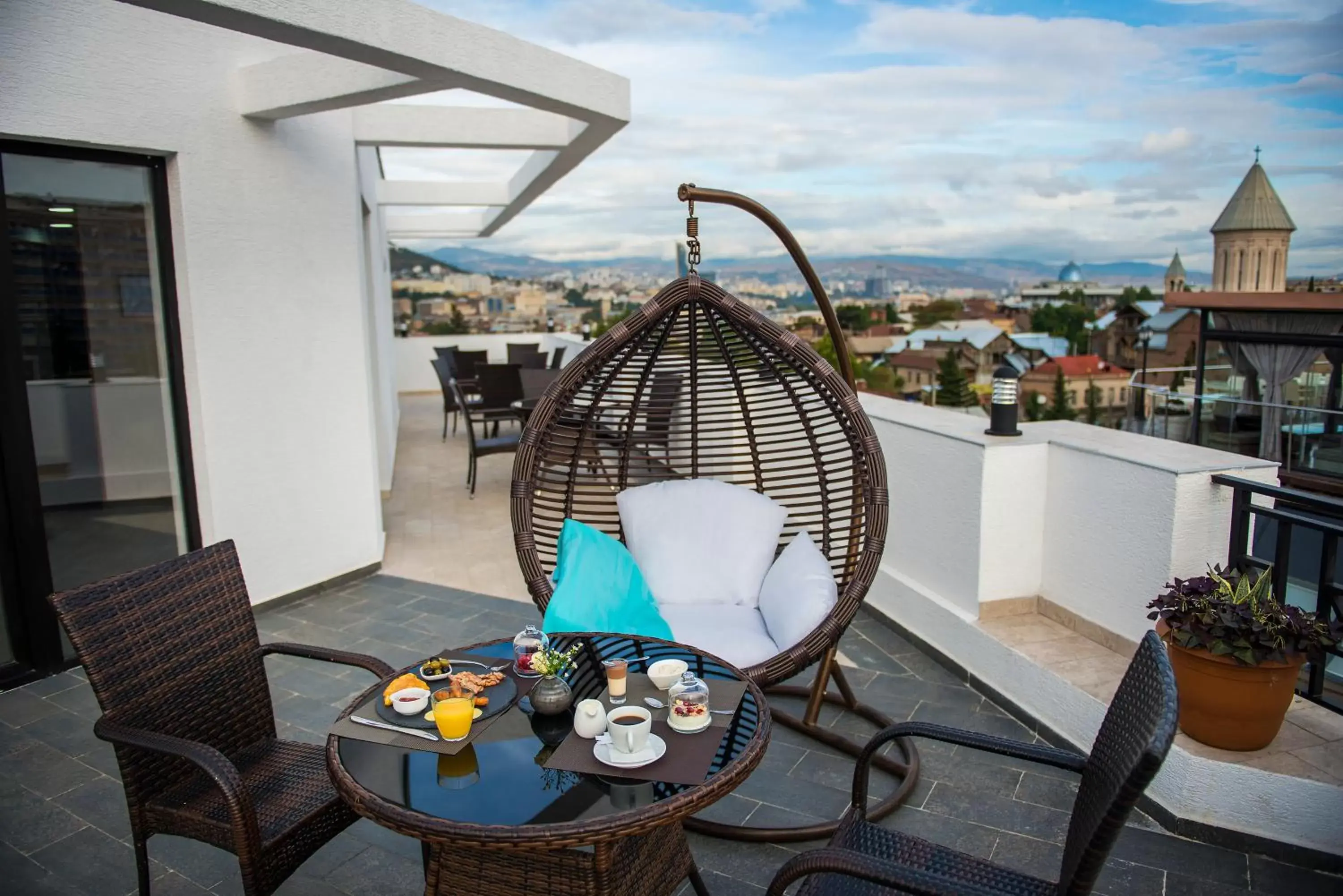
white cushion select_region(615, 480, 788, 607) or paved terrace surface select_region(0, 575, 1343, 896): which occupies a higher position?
white cushion select_region(615, 480, 788, 607)

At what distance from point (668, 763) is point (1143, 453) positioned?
221 centimetres

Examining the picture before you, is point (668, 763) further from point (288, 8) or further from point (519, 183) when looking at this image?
point (519, 183)

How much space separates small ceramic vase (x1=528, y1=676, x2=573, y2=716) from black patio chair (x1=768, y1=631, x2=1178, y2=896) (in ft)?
2.02

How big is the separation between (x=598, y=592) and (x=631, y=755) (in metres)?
1.21

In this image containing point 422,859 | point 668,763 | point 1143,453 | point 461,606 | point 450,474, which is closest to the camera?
point 668,763

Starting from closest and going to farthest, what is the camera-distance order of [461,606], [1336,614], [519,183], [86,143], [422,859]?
[422,859] → [1336,614] → [86,143] → [461,606] → [519,183]

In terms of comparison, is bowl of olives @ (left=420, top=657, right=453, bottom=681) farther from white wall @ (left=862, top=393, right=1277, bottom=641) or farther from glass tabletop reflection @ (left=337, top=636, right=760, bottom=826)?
white wall @ (left=862, top=393, right=1277, bottom=641)

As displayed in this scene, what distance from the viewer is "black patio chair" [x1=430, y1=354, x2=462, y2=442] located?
9305 mm

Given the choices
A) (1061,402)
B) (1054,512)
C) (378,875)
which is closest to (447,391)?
(1054,512)

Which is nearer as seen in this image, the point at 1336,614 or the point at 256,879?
the point at 256,879

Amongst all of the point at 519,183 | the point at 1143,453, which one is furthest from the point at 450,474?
the point at 1143,453

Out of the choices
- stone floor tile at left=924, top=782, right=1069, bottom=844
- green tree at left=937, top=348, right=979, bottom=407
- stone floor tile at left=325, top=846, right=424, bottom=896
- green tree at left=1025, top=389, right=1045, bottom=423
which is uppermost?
stone floor tile at left=924, top=782, right=1069, bottom=844

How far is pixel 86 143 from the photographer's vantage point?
139 inches

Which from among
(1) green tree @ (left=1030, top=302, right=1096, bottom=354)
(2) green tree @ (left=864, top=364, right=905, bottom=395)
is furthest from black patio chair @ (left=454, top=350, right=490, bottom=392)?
(1) green tree @ (left=1030, top=302, right=1096, bottom=354)
